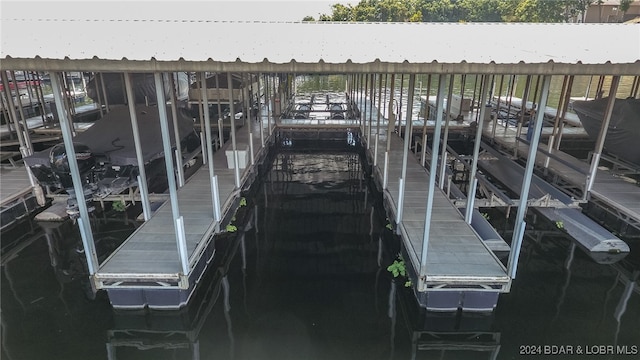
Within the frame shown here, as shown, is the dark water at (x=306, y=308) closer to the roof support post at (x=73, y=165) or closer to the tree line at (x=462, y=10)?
the roof support post at (x=73, y=165)

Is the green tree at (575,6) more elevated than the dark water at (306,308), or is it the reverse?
the green tree at (575,6)

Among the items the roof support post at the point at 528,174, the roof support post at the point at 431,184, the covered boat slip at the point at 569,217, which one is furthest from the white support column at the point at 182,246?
the covered boat slip at the point at 569,217

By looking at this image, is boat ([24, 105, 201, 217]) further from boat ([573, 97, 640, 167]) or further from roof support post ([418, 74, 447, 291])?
boat ([573, 97, 640, 167])

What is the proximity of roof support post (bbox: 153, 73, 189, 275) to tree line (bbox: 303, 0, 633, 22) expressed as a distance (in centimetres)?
4236

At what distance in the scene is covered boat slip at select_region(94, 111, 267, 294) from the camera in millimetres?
5559

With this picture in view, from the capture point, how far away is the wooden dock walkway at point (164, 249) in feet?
18.2

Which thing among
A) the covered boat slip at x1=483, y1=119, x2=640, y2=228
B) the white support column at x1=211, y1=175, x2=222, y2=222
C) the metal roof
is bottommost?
the covered boat slip at x1=483, y1=119, x2=640, y2=228

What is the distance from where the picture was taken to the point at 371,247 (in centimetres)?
805

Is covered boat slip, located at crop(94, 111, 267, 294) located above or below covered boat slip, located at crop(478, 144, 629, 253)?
above

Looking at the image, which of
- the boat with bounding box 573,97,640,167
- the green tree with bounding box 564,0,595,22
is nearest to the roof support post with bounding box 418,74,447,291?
the boat with bounding box 573,97,640,167

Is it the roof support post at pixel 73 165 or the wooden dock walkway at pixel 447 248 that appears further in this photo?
the wooden dock walkway at pixel 447 248

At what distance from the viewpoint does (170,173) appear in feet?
17.5

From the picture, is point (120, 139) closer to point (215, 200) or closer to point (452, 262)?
point (215, 200)

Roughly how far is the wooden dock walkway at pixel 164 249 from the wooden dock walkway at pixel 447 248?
3626mm
